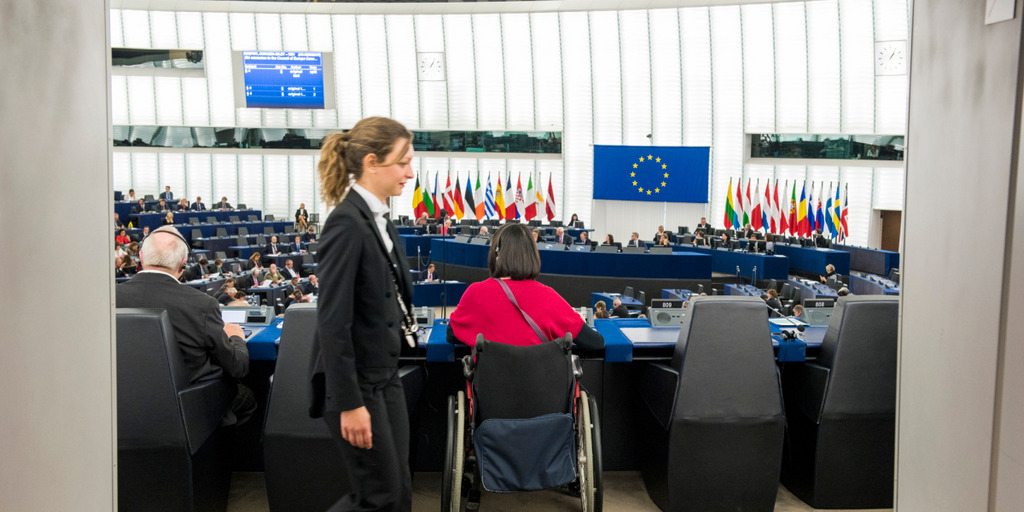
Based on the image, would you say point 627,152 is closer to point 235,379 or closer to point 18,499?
point 235,379

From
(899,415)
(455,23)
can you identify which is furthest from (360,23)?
(899,415)

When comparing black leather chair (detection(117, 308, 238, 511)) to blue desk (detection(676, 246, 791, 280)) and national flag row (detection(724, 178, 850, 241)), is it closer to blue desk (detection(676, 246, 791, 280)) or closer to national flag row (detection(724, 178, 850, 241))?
blue desk (detection(676, 246, 791, 280))

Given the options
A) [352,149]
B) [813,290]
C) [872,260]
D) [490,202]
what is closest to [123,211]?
[490,202]

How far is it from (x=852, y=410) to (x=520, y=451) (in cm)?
156

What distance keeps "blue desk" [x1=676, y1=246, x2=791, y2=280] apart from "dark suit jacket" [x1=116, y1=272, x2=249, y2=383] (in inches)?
506

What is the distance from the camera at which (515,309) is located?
2.91 metres

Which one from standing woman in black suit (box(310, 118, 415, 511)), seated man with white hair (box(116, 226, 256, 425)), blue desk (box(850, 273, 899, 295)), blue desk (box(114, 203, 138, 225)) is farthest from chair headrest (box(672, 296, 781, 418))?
blue desk (box(114, 203, 138, 225))

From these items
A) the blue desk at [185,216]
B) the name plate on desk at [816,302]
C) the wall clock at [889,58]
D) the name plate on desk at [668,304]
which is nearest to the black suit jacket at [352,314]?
the name plate on desk at [668,304]

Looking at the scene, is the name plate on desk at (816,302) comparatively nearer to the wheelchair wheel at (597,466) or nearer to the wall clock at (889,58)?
the wheelchair wheel at (597,466)

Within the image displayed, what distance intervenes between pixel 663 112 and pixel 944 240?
21518 millimetres

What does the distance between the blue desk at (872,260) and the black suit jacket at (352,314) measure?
1656 cm

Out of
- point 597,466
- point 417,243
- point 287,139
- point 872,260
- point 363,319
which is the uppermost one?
point 287,139

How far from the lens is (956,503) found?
1921 mm

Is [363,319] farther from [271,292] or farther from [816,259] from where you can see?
[816,259]
